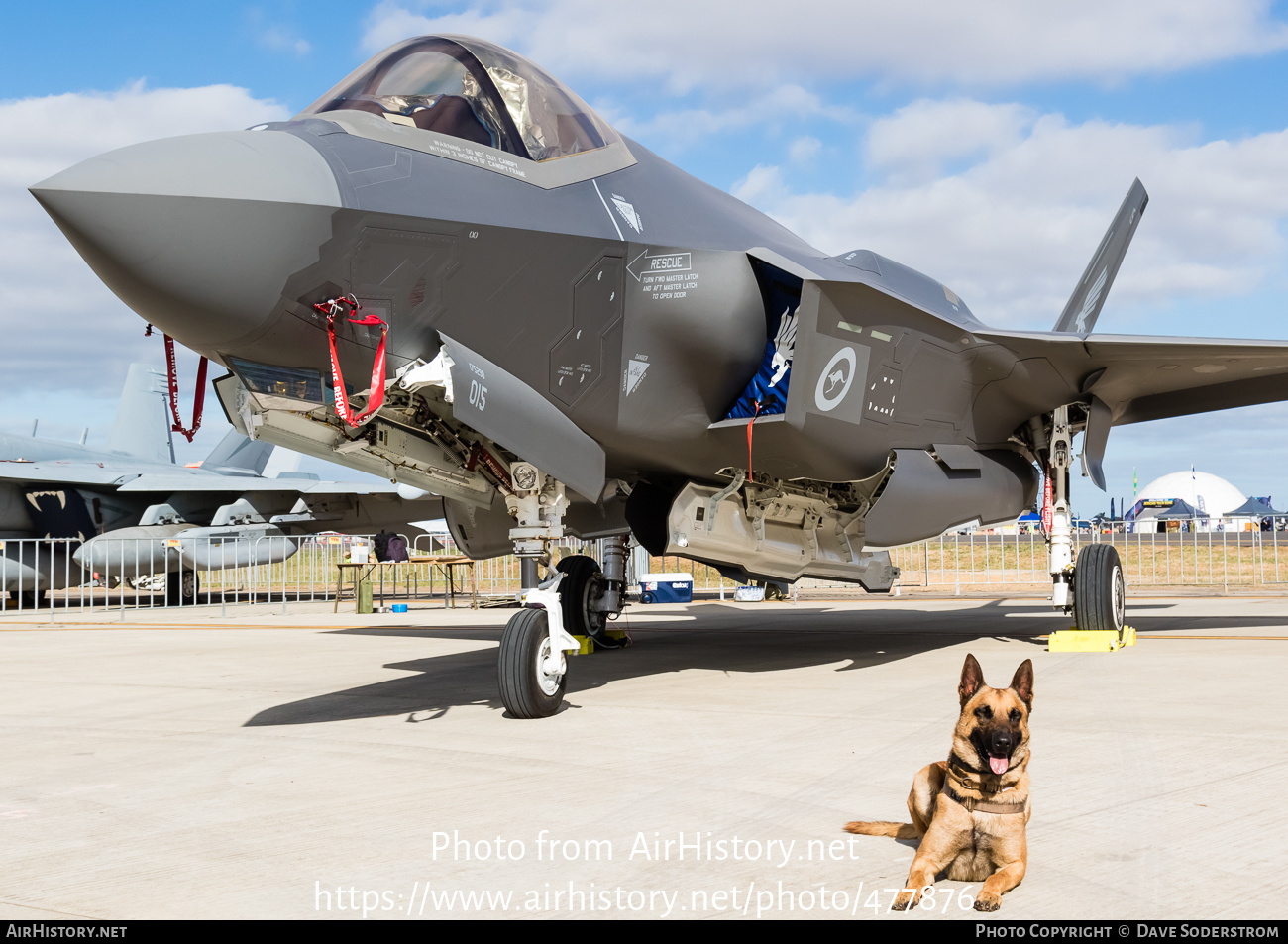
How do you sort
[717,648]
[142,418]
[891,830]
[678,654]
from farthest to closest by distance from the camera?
1. [142,418]
2. [717,648]
3. [678,654]
4. [891,830]

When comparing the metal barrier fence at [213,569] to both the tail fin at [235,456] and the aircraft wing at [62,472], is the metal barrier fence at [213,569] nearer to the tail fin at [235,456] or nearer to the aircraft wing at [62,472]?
the aircraft wing at [62,472]

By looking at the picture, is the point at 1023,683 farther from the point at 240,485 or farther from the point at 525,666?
the point at 240,485

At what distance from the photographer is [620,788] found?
14.1 feet

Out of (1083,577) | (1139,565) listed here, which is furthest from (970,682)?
(1139,565)

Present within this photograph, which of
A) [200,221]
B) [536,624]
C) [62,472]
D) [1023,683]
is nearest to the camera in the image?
[1023,683]

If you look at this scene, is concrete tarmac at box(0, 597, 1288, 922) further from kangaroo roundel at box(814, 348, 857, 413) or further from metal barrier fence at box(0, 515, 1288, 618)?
metal barrier fence at box(0, 515, 1288, 618)

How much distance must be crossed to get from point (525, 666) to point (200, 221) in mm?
2982

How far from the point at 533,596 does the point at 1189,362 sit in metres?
6.72

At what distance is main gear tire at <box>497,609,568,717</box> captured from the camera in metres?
6.07

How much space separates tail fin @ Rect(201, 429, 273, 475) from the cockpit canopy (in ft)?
82.8

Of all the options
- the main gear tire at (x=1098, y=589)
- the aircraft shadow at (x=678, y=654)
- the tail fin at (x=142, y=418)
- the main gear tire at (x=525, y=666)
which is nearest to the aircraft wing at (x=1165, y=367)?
the main gear tire at (x=1098, y=589)

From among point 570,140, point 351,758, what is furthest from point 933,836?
point 570,140

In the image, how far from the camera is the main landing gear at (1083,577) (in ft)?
31.0

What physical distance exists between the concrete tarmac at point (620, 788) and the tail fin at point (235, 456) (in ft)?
68.4
